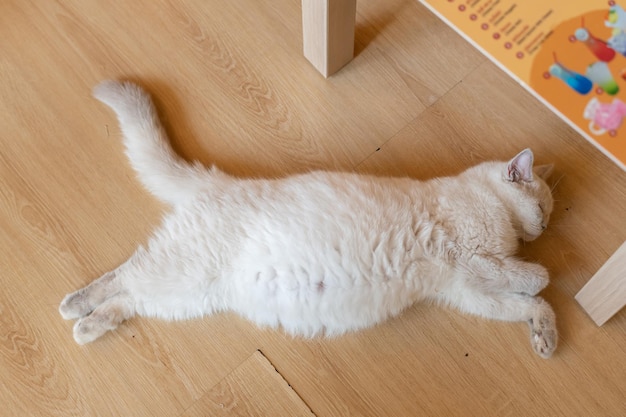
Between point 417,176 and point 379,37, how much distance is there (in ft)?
1.45

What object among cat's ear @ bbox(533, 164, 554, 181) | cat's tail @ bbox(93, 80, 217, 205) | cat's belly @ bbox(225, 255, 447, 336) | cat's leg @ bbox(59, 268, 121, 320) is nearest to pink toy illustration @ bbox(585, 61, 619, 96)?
cat's ear @ bbox(533, 164, 554, 181)

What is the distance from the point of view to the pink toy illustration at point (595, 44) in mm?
1146

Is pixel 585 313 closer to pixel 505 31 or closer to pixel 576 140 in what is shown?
pixel 576 140

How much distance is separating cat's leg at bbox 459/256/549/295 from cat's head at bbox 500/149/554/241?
94 millimetres

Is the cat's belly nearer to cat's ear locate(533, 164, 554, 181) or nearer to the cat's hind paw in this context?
the cat's hind paw

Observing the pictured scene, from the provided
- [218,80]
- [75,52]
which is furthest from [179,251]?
[75,52]

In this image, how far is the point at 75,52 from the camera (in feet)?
5.47

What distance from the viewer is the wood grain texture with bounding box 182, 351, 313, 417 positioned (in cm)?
134

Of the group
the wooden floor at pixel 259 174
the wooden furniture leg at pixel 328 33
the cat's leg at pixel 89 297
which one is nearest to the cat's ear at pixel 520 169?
the wooden floor at pixel 259 174

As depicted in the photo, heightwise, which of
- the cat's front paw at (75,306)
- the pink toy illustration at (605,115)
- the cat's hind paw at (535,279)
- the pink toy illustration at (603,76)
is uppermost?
the pink toy illustration at (603,76)

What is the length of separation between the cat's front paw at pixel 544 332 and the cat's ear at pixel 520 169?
1.00 feet

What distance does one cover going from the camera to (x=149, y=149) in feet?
4.67

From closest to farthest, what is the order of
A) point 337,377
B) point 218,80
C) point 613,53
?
point 613,53 → point 337,377 → point 218,80

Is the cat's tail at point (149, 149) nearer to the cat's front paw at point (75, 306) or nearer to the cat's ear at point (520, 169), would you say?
the cat's front paw at point (75, 306)
